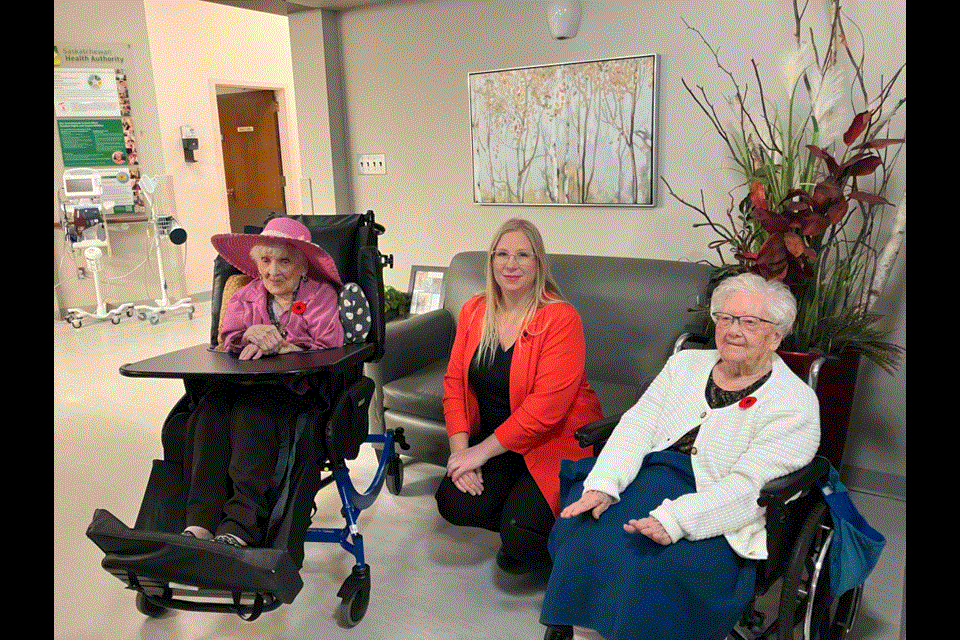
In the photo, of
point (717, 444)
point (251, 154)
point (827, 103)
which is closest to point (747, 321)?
point (717, 444)

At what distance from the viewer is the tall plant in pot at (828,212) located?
229cm

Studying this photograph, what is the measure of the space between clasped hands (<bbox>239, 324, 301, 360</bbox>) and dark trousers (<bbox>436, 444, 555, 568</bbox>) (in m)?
0.70

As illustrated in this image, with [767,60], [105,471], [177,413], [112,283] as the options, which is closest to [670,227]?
[767,60]

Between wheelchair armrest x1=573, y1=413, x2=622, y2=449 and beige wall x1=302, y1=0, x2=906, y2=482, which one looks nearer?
wheelchair armrest x1=573, y1=413, x2=622, y2=449

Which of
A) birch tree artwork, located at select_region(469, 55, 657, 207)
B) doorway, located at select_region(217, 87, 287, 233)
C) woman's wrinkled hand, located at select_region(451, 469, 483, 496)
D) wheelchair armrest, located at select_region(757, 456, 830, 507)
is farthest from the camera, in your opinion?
doorway, located at select_region(217, 87, 287, 233)

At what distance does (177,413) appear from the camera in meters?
2.14

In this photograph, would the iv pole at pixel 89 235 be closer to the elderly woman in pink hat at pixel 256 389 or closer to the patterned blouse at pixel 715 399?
the elderly woman in pink hat at pixel 256 389

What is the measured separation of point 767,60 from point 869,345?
1291 mm

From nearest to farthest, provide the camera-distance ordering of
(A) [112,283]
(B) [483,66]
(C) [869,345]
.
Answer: (C) [869,345] → (B) [483,66] → (A) [112,283]

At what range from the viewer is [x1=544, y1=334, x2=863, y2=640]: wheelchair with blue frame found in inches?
60.9

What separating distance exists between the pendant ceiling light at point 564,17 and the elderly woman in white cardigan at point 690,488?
201 cm

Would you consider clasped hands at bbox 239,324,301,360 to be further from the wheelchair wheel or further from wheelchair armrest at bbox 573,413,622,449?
the wheelchair wheel

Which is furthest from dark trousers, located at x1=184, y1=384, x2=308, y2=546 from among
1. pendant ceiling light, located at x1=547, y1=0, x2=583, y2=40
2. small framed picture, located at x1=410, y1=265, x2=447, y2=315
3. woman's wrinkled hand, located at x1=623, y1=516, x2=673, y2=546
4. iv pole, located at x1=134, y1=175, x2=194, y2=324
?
iv pole, located at x1=134, y1=175, x2=194, y2=324
